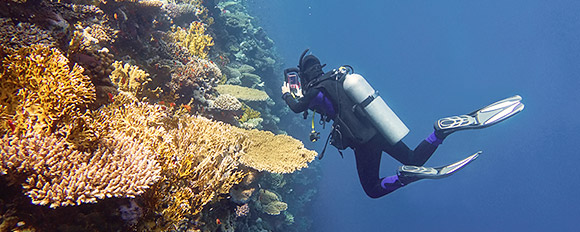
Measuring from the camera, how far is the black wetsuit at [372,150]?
530cm

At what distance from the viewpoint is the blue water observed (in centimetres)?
4162

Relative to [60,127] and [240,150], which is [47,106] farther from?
[240,150]

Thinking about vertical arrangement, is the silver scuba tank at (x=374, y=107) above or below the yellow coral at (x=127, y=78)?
below

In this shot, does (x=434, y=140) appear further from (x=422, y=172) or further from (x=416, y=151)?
(x=422, y=172)

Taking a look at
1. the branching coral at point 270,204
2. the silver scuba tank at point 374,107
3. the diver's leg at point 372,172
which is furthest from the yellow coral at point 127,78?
the diver's leg at point 372,172

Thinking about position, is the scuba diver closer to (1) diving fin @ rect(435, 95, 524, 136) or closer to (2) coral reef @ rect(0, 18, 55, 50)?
(1) diving fin @ rect(435, 95, 524, 136)

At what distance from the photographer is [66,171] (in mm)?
1724

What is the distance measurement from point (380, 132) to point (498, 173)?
230 ft

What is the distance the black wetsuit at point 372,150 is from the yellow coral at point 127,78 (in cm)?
271

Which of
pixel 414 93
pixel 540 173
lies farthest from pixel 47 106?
pixel 414 93

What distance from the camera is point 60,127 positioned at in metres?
1.93

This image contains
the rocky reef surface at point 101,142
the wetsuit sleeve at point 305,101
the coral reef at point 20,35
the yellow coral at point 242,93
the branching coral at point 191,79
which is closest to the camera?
the rocky reef surface at point 101,142

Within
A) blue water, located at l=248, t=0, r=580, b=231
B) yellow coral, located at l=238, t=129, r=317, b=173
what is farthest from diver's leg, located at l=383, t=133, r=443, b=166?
blue water, located at l=248, t=0, r=580, b=231

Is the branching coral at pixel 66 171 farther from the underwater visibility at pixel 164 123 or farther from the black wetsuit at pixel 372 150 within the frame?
the black wetsuit at pixel 372 150
